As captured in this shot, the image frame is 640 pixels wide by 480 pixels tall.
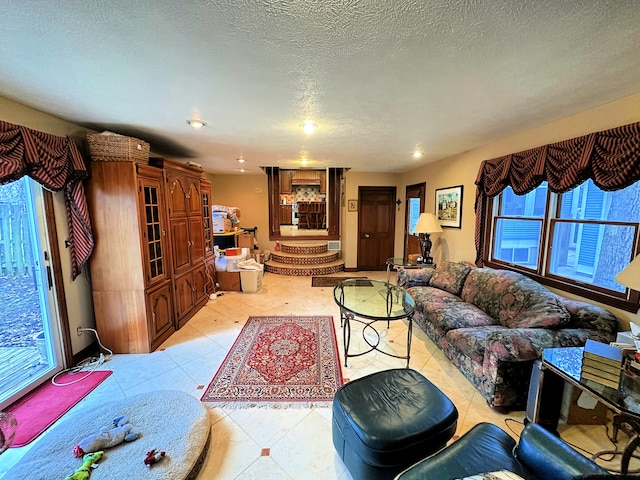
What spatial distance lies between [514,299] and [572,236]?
0.81 m

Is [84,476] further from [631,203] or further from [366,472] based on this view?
[631,203]

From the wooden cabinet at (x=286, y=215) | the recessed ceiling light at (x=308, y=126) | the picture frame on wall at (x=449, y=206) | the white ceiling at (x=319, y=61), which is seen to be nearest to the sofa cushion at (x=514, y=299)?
the picture frame on wall at (x=449, y=206)

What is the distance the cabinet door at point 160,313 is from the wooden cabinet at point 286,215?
3.98 m

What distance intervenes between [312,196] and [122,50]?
5.74 m

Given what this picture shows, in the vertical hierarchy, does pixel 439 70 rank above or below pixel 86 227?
above

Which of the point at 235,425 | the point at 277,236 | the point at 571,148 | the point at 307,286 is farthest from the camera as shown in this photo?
the point at 277,236

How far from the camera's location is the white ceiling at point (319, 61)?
3.51 feet

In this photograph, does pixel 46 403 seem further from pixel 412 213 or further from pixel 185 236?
pixel 412 213

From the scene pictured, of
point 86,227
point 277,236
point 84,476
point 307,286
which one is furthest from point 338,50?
point 277,236

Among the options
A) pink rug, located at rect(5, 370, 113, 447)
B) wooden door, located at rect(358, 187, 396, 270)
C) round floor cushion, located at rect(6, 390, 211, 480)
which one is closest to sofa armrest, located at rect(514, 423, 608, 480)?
round floor cushion, located at rect(6, 390, 211, 480)

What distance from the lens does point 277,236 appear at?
6523mm

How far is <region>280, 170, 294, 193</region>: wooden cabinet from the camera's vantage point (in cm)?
635

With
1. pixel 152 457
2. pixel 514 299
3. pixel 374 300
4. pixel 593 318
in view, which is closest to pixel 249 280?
pixel 374 300

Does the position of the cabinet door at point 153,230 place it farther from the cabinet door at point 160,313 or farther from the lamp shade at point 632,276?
the lamp shade at point 632,276
